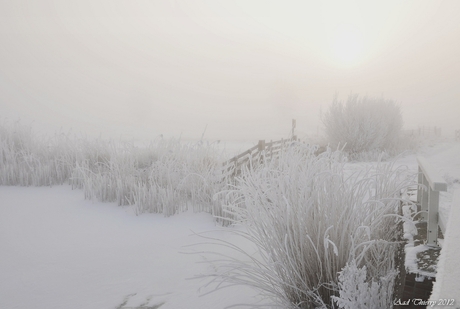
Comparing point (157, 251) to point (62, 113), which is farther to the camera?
point (62, 113)

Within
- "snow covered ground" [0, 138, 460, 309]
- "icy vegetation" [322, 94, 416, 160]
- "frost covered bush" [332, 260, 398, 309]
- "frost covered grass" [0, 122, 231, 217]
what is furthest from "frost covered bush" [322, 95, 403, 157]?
"frost covered bush" [332, 260, 398, 309]

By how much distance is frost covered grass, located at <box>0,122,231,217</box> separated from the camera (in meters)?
5.02

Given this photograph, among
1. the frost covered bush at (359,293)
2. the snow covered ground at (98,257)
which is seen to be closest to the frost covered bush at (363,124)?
the snow covered ground at (98,257)

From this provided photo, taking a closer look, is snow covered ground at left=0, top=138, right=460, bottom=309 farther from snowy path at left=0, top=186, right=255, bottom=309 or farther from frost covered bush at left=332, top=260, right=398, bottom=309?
frost covered bush at left=332, top=260, right=398, bottom=309

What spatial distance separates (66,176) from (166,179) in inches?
95.6

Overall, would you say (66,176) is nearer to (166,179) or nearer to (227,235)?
(166,179)

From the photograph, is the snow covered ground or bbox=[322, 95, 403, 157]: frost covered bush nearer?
the snow covered ground

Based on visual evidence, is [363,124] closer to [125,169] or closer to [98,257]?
[125,169]

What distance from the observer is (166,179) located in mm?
5668

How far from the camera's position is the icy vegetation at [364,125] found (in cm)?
1493

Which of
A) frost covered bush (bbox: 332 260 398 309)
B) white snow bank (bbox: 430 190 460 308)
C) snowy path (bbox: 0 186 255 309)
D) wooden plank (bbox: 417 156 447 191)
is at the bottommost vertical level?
snowy path (bbox: 0 186 255 309)

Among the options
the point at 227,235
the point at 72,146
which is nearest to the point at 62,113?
the point at 72,146

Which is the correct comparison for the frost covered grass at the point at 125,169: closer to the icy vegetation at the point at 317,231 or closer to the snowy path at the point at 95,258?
the snowy path at the point at 95,258

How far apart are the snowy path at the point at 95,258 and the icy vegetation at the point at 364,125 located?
12027 mm
